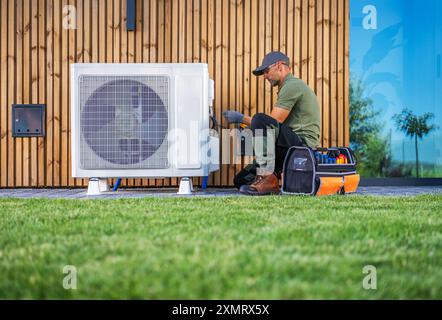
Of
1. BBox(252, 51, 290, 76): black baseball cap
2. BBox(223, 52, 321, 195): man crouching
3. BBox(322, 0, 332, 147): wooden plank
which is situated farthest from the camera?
BBox(322, 0, 332, 147): wooden plank

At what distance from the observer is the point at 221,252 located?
175 cm

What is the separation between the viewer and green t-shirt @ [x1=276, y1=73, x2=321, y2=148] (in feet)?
15.3

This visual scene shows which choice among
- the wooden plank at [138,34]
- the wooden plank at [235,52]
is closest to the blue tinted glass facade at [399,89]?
the wooden plank at [235,52]

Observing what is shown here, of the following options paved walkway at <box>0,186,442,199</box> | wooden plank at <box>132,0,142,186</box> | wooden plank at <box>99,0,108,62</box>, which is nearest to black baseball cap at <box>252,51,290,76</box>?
paved walkway at <box>0,186,442,199</box>

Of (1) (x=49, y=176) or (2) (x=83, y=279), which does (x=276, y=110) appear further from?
(2) (x=83, y=279)

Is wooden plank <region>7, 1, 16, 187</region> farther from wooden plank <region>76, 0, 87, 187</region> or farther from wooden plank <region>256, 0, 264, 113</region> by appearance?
wooden plank <region>256, 0, 264, 113</region>

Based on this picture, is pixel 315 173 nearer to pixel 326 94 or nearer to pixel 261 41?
pixel 326 94

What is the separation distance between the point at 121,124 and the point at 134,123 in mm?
105

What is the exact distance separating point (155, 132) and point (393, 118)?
8.88 ft

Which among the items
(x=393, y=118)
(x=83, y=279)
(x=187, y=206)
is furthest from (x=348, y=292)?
(x=393, y=118)

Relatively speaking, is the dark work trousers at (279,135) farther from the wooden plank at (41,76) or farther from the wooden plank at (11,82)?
the wooden plank at (11,82)

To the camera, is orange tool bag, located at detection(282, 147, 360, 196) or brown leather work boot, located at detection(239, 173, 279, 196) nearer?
orange tool bag, located at detection(282, 147, 360, 196)

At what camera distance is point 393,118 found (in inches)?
234
